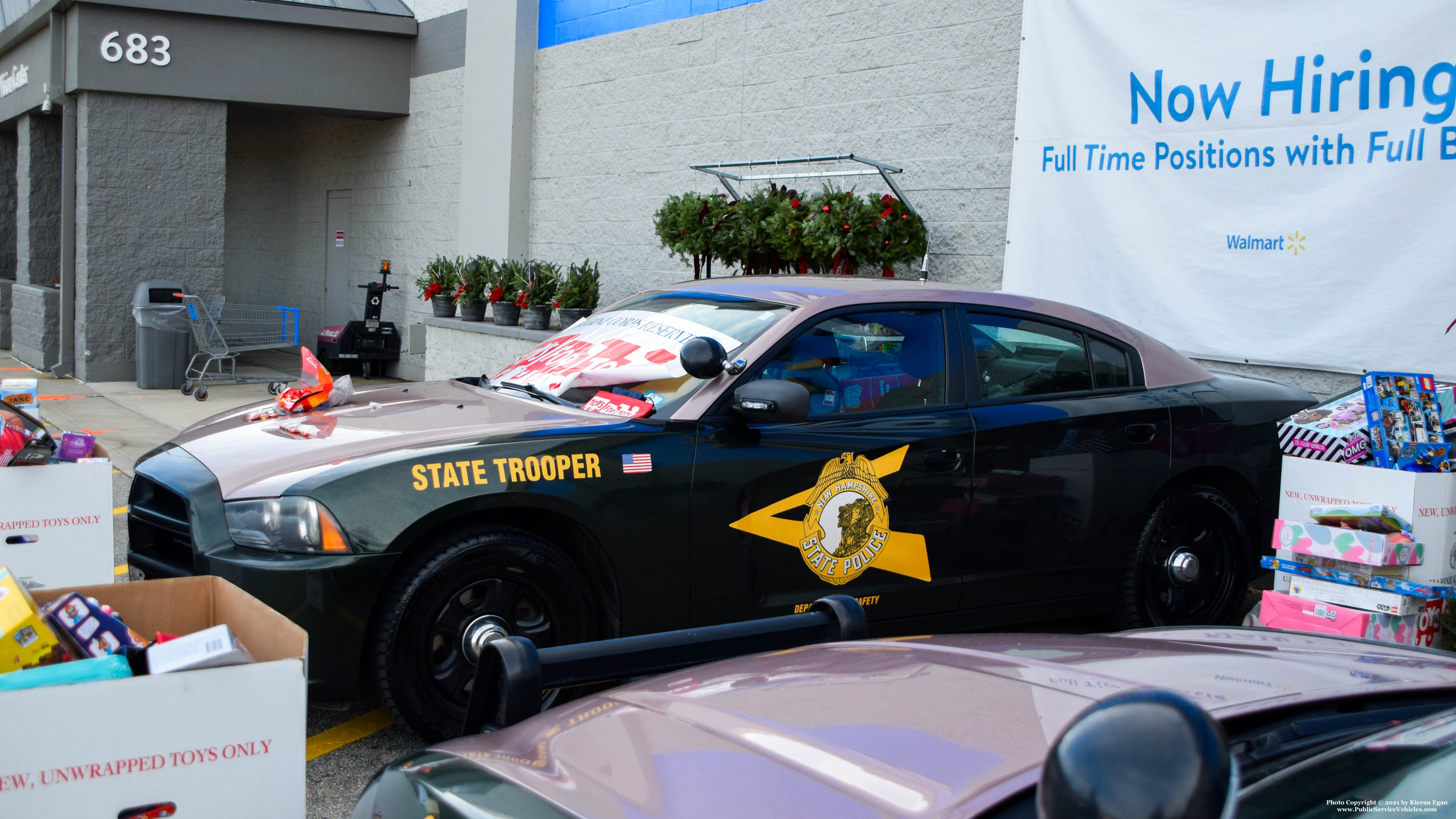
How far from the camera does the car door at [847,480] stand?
3879 millimetres

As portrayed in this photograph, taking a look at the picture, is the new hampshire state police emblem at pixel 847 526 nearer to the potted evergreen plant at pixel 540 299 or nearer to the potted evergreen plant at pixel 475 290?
the potted evergreen plant at pixel 540 299

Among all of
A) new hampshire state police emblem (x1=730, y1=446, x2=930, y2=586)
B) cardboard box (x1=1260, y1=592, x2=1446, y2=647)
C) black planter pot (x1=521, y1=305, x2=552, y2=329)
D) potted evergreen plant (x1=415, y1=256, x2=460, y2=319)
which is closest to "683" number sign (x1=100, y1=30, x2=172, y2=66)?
potted evergreen plant (x1=415, y1=256, x2=460, y2=319)

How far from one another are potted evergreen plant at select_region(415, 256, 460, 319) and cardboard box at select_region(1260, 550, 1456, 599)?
9.18 m

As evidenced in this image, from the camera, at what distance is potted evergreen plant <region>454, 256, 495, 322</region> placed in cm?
1138

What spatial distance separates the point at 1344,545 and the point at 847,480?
173 cm

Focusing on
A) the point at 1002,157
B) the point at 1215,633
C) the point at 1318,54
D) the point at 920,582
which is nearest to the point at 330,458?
the point at 920,582

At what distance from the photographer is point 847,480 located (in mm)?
4051

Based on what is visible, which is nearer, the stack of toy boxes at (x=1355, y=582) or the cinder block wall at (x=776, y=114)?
the stack of toy boxes at (x=1355, y=582)

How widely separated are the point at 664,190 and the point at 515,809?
9716mm

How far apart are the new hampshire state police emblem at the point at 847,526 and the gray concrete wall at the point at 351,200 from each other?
387 inches

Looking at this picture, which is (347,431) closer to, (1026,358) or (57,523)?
(57,523)

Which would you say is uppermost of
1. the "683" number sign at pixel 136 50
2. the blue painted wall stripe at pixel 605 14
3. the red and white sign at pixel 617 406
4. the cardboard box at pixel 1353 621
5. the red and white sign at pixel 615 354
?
the blue painted wall stripe at pixel 605 14

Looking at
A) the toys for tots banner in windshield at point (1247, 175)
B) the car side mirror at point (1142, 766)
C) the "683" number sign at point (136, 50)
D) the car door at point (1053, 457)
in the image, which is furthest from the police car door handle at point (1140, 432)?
the "683" number sign at point (136, 50)

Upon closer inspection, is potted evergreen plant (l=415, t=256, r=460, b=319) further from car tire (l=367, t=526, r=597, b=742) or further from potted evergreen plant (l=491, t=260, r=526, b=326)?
car tire (l=367, t=526, r=597, b=742)
